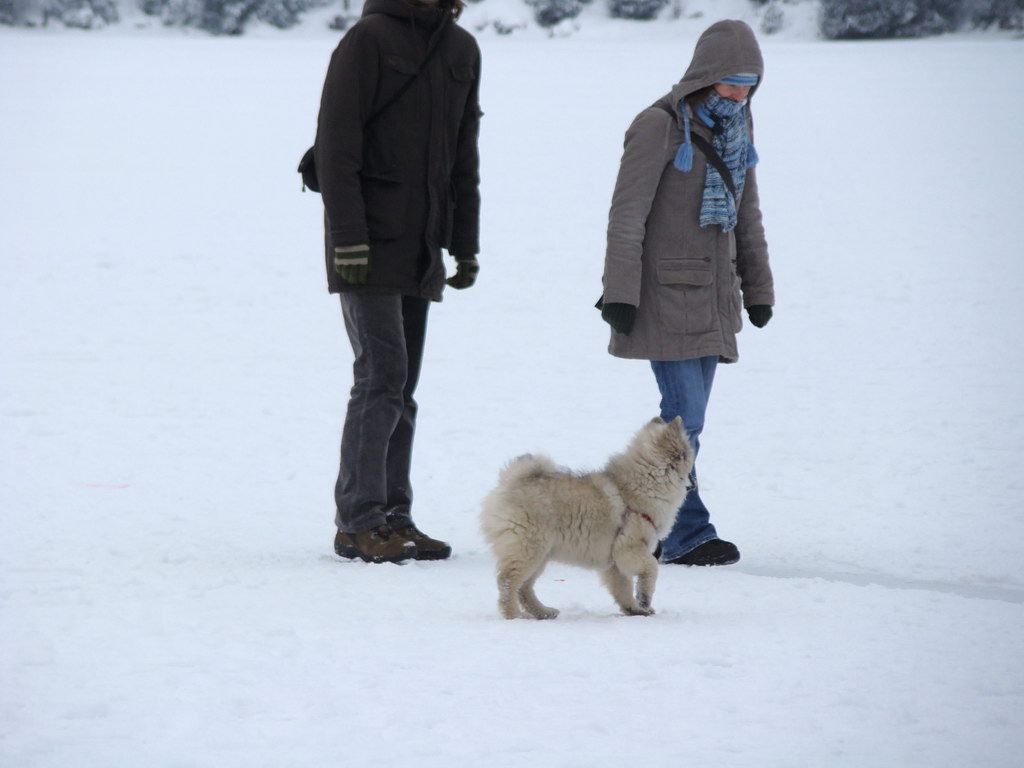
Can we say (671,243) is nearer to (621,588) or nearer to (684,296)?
(684,296)

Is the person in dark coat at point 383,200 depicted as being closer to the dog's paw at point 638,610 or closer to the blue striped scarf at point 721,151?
the blue striped scarf at point 721,151

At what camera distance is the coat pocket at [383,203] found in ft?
15.9

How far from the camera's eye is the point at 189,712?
9.96ft

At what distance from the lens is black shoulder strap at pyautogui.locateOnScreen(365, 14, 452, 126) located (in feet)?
15.8

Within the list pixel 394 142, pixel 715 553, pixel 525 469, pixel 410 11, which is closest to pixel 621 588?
pixel 525 469

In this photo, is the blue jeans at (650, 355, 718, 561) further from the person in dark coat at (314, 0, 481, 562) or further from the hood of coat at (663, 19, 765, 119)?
the hood of coat at (663, 19, 765, 119)

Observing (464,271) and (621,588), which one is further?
(464,271)

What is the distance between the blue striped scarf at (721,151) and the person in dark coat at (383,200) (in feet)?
3.06

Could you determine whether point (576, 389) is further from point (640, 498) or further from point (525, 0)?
point (525, 0)

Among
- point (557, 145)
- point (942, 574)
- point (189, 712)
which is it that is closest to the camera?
point (189, 712)

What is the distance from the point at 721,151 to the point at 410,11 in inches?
52.2

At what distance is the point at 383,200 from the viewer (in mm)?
4855

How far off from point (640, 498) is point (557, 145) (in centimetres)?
1590

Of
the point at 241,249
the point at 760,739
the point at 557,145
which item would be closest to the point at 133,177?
the point at 241,249
